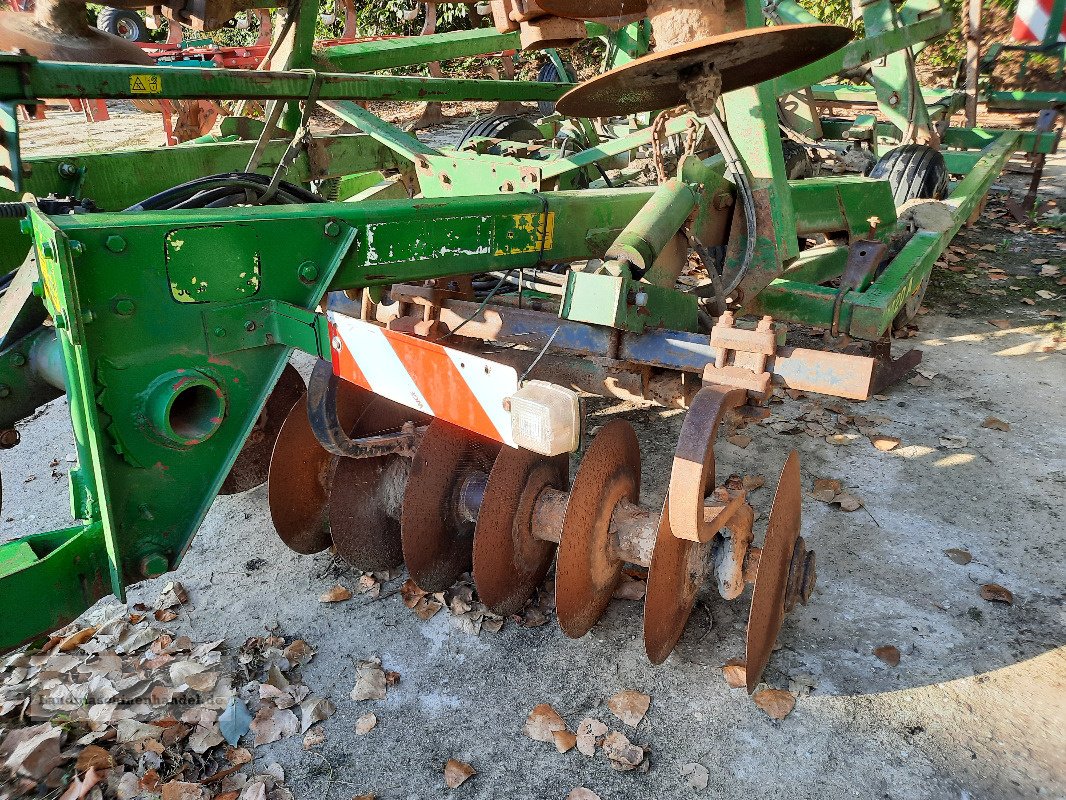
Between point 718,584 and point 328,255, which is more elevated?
point 328,255

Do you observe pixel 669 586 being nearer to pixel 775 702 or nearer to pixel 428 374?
pixel 775 702

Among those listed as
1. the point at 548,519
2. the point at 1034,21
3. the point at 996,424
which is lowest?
the point at 996,424

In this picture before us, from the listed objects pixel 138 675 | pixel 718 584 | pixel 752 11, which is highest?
pixel 752 11

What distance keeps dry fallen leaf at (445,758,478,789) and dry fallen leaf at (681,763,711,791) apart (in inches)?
25.9

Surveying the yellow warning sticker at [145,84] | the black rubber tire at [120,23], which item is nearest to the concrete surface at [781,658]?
the yellow warning sticker at [145,84]

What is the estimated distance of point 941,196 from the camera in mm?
5809

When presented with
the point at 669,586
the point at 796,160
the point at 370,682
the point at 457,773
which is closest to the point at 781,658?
the point at 669,586

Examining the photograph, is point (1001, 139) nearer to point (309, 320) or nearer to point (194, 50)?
point (309, 320)

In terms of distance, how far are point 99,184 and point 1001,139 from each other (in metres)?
7.04

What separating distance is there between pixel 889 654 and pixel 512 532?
56.9 inches

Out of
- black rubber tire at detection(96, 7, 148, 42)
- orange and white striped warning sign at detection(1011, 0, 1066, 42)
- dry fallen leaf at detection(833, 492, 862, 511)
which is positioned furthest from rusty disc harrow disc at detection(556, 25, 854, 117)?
black rubber tire at detection(96, 7, 148, 42)

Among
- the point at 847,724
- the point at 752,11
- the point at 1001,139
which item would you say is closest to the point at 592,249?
the point at 752,11

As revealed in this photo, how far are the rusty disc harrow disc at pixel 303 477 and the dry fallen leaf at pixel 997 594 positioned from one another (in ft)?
8.59

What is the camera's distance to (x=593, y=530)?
2.84 meters
